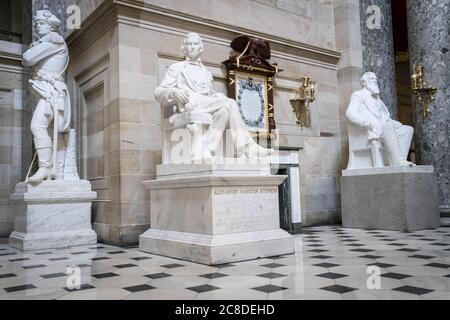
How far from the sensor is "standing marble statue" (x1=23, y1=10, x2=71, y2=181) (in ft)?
19.0

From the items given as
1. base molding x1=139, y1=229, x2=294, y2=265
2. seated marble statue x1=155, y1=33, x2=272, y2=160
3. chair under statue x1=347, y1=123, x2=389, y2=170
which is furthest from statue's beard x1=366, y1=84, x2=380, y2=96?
base molding x1=139, y1=229, x2=294, y2=265

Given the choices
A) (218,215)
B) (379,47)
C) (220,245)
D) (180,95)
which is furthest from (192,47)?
(379,47)

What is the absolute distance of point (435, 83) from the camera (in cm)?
750

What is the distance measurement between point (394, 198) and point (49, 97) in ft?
16.8

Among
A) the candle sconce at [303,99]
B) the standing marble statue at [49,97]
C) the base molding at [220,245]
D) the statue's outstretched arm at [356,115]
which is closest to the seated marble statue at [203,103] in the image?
the base molding at [220,245]

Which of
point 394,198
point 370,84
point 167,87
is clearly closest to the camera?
point 167,87

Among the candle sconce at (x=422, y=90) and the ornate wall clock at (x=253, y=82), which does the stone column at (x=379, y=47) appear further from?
the ornate wall clock at (x=253, y=82)

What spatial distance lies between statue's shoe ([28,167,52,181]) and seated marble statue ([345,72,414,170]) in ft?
15.0

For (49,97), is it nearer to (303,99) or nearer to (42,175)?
(42,175)

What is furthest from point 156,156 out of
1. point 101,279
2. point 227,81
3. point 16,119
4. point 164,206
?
point 16,119

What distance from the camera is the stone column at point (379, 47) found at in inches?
340

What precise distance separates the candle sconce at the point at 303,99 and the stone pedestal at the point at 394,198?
1384 mm
